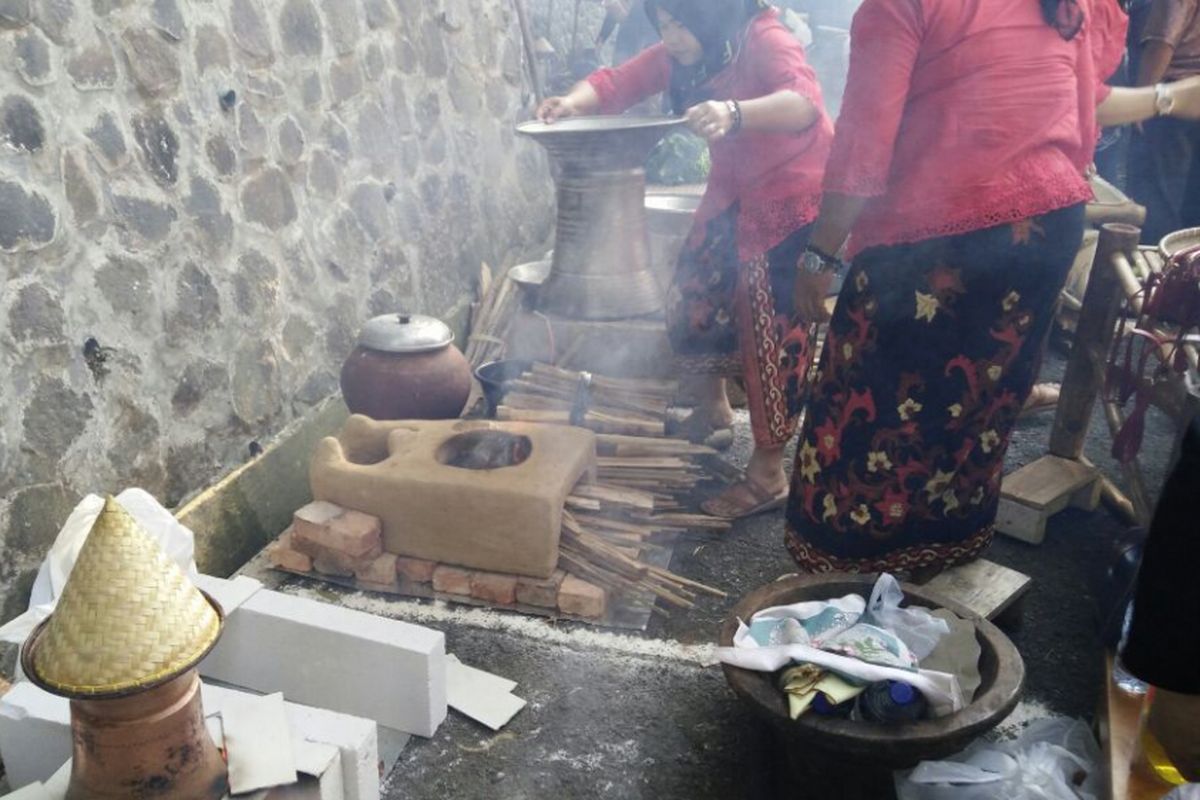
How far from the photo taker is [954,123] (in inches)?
107

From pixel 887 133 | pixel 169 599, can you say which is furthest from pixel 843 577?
pixel 169 599

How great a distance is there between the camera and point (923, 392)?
118 inches

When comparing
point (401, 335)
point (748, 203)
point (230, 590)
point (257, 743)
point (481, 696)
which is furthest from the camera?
point (401, 335)

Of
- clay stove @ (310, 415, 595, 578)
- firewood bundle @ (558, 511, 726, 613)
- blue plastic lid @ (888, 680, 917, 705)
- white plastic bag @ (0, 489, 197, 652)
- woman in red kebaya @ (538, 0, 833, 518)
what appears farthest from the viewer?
woman in red kebaya @ (538, 0, 833, 518)

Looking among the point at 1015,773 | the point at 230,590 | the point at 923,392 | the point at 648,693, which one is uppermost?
the point at 923,392

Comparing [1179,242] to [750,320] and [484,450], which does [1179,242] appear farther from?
[484,450]

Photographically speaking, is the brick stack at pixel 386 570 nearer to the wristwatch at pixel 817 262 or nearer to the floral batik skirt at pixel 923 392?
the floral batik skirt at pixel 923 392

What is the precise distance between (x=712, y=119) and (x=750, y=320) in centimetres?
99

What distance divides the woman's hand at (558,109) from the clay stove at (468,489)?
5.94ft

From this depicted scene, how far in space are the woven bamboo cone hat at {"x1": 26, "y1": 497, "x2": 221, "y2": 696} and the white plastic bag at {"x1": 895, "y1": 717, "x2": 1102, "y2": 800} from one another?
76.2 inches

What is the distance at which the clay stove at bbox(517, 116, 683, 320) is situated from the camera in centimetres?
494

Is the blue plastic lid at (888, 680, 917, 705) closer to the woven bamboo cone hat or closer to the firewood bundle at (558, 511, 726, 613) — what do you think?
the firewood bundle at (558, 511, 726, 613)

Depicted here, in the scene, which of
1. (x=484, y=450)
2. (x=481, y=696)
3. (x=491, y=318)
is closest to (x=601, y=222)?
(x=491, y=318)

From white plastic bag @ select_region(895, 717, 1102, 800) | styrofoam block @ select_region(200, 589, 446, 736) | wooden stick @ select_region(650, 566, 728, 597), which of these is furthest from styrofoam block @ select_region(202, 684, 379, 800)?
wooden stick @ select_region(650, 566, 728, 597)
